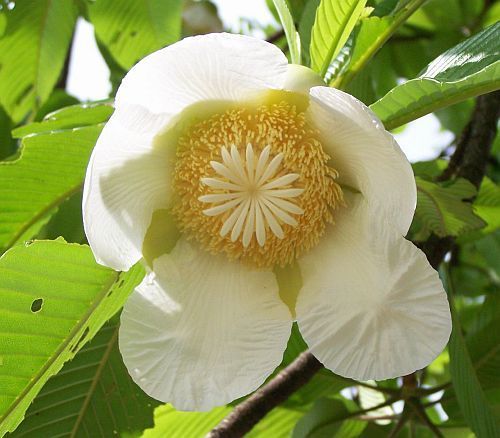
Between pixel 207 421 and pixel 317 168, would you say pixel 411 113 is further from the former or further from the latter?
pixel 207 421

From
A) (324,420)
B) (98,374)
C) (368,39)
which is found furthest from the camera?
(324,420)

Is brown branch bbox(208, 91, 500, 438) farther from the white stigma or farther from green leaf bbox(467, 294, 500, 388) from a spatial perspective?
the white stigma

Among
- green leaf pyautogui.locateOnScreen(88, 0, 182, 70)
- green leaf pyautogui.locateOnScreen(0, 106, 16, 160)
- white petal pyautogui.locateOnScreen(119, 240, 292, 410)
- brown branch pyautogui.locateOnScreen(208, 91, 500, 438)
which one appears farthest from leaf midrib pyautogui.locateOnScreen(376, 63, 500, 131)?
green leaf pyautogui.locateOnScreen(0, 106, 16, 160)

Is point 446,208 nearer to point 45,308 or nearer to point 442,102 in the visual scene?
point 442,102

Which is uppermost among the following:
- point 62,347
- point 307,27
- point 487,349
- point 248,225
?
point 307,27

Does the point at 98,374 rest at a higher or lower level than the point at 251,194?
lower

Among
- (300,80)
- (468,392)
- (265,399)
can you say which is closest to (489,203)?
(468,392)
